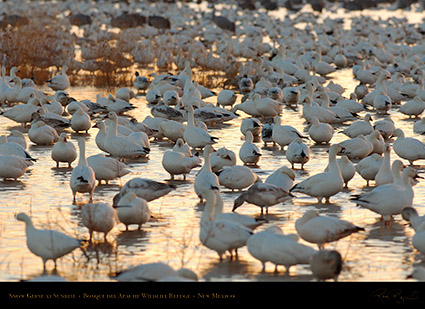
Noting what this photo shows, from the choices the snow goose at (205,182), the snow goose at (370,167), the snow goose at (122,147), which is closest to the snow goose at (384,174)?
the snow goose at (370,167)

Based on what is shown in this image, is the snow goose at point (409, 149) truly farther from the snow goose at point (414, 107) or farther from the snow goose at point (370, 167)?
the snow goose at point (414, 107)

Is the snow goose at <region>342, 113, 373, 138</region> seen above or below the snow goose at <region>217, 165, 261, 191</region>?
below

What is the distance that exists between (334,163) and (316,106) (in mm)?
7254

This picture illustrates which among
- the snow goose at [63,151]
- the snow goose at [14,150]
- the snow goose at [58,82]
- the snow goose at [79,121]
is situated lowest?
the snow goose at [58,82]

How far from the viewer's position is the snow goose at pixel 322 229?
8.55 meters

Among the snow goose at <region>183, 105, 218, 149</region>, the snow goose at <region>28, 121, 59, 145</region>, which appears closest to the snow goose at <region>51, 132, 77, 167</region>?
the snow goose at <region>28, 121, 59, 145</region>

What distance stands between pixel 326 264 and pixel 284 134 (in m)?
7.73

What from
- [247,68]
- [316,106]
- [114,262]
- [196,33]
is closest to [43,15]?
[196,33]

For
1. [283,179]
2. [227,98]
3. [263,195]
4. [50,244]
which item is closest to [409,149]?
[283,179]

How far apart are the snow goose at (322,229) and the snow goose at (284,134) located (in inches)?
252

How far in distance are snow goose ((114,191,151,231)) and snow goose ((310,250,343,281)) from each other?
261 cm

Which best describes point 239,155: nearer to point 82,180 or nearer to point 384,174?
point 384,174

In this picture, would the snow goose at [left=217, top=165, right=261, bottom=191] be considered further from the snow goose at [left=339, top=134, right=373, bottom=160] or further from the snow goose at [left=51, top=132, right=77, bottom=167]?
the snow goose at [left=51, top=132, right=77, bottom=167]

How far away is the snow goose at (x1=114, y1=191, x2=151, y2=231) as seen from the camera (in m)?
9.49
